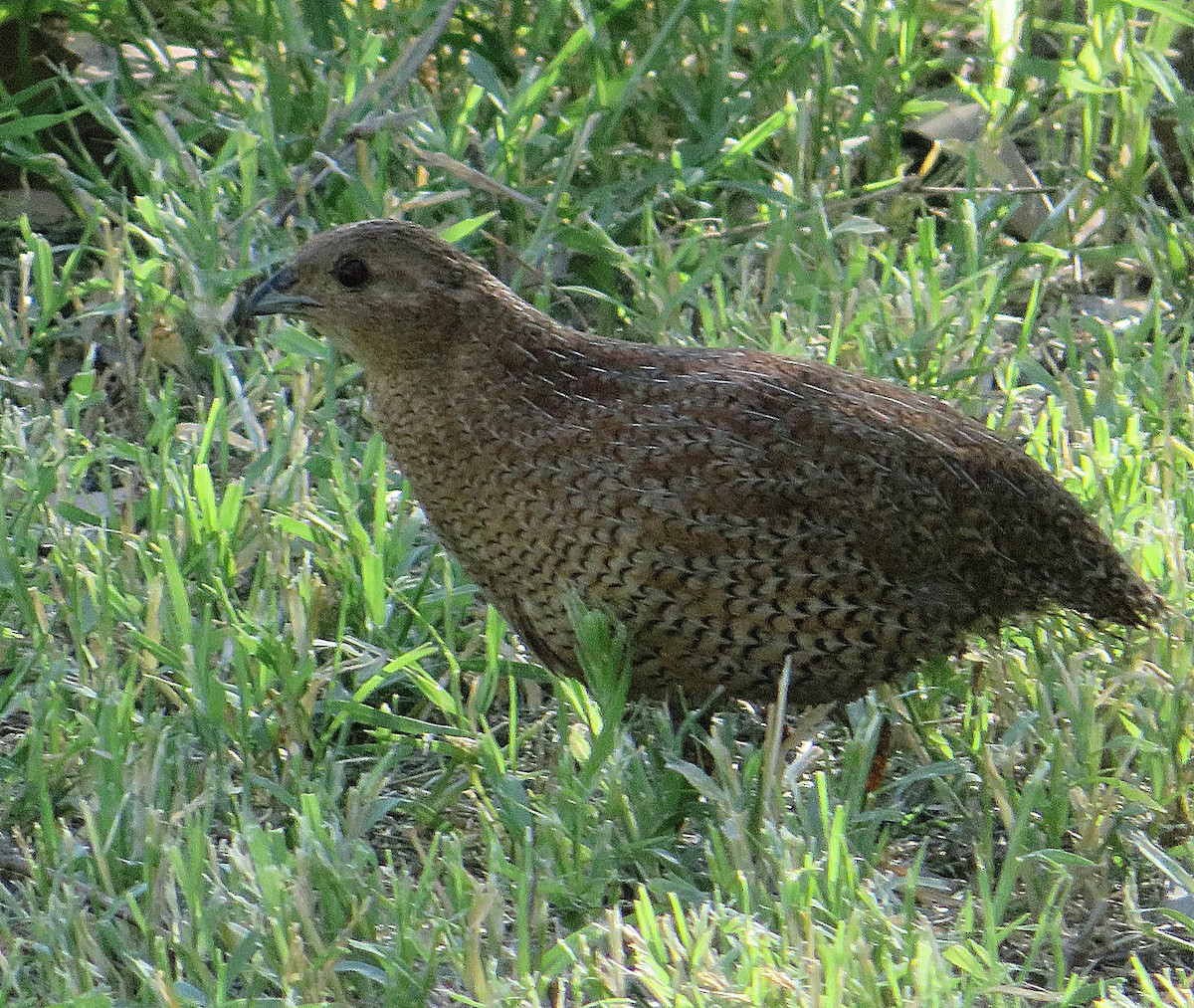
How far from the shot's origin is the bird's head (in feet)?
12.7

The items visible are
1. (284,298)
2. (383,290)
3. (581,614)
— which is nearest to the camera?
(581,614)

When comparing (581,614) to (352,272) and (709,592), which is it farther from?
(352,272)

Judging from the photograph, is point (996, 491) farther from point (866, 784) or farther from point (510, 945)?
point (510, 945)

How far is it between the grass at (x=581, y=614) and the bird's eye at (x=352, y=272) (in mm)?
433

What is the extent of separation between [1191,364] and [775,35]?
1.42 meters

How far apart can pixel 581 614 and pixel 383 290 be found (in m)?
0.86

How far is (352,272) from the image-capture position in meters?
3.95

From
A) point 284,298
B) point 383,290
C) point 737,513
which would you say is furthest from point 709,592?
point 284,298

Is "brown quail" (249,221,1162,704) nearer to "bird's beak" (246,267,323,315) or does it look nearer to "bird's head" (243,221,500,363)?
"bird's head" (243,221,500,363)

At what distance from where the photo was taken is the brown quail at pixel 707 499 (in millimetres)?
3480

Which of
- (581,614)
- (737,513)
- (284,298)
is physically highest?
(284,298)

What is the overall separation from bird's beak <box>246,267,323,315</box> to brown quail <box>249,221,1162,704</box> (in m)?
0.14

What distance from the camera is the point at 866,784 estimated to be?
358 centimetres

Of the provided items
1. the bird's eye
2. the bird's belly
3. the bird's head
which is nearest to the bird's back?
the bird's belly
